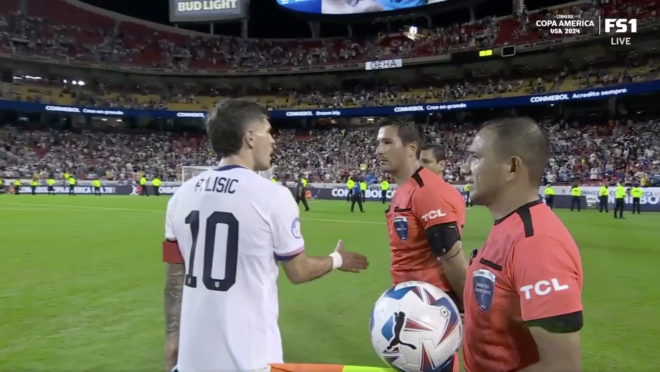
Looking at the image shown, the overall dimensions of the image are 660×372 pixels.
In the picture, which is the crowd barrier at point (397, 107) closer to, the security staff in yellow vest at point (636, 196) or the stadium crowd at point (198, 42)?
the stadium crowd at point (198, 42)

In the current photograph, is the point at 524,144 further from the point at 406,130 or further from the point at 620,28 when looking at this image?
the point at 620,28

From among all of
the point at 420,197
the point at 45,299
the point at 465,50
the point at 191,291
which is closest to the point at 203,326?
the point at 191,291

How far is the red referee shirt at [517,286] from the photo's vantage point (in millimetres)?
1826

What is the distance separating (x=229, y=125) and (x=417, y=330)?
1.47 meters

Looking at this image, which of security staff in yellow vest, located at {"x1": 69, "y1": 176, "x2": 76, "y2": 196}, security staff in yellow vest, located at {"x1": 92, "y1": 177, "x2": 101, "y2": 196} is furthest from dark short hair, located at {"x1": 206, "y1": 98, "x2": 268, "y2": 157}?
security staff in yellow vest, located at {"x1": 92, "y1": 177, "x2": 101, "y2": 196}

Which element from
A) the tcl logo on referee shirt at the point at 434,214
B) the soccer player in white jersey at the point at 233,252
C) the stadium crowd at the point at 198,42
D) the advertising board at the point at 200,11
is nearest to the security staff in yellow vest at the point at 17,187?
the stadium crowd at the point at 198,42

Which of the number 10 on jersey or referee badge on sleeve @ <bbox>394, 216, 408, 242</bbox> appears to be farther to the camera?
referee badge on sleeve @ <bbox>394, 216, 408, 242</bbox>

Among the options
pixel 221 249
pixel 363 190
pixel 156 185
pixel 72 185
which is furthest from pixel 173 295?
pixel 72 185

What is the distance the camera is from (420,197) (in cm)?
388

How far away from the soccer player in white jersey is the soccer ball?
55cm

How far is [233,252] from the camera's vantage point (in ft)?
8.12

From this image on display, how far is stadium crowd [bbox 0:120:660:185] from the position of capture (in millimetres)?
35156

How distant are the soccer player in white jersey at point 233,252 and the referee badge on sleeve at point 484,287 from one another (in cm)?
92

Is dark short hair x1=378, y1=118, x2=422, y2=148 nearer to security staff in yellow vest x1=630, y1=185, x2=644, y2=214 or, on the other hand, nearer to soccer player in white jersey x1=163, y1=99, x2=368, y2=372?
soccer player in white jersey x1=163, y1=99, x2=368, y2=372
